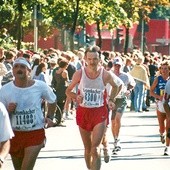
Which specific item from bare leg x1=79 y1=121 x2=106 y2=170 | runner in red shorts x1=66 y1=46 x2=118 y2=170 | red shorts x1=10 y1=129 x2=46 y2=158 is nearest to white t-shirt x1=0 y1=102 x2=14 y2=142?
red shorts x1=10 y1=129 x2=46 y2=158

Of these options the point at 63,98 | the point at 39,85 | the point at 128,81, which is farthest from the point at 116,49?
the point at 39,85

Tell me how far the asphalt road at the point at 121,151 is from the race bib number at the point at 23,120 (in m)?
4.38

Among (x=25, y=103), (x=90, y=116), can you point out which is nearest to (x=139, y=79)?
(x=90, y=116)

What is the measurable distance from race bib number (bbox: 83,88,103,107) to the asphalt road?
1.55 meters

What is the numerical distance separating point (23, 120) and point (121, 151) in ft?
25.6

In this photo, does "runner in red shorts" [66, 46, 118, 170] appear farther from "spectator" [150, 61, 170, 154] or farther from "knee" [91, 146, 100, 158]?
"spectator" [150, 61, 170, 154]

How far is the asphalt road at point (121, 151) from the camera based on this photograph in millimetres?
16984

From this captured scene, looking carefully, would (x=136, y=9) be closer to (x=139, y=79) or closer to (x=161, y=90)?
(x=139, y=79)

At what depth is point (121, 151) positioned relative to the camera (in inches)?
777

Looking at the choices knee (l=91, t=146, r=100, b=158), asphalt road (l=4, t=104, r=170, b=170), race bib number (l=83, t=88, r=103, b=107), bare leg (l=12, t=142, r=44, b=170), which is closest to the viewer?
bare leg (l=12, t=142, r=44, b=170)

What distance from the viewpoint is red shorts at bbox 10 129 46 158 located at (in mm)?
12055

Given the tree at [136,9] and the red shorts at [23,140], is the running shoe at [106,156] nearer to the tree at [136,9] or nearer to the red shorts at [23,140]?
the red shorts at [23,140]

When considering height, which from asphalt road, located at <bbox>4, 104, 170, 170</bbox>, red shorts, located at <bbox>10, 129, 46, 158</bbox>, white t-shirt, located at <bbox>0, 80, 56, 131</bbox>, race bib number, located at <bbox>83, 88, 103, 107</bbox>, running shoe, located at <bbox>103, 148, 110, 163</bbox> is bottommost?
asphalt road, located at <bbox>4, 104, 170, 170</bbox>

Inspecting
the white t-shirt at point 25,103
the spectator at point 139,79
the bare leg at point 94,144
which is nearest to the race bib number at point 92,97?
the bare leg at point 94,144
